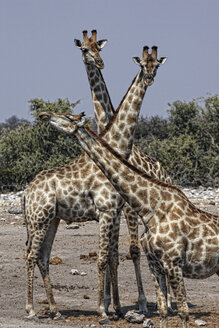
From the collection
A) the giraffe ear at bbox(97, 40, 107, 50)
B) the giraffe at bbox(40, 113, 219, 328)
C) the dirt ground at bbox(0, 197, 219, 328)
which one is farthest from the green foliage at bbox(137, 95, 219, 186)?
the giraffe at bbox(40, 113, 219, 328)

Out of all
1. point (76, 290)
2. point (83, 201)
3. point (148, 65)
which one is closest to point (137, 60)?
point (148, 65)

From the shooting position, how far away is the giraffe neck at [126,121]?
9.46 meters

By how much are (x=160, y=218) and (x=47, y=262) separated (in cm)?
299

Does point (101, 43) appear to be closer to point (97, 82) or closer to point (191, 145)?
point (97, 82)

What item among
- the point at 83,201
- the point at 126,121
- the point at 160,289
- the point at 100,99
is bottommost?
the point at 160,289

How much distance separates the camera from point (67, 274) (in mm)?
12711

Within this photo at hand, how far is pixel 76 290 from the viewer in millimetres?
11469

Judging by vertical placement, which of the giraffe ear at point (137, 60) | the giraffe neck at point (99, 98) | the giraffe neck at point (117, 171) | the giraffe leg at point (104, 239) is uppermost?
the giraffe ear at point (137, 60)

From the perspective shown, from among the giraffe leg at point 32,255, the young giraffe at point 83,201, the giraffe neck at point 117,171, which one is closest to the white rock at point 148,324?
the young giraffe at point 83,201

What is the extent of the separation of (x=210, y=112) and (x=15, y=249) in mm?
20887

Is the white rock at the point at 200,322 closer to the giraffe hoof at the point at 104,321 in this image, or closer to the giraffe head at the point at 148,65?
the giraffe hoof at the point at 104,321

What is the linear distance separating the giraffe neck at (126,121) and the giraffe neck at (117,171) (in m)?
1.90

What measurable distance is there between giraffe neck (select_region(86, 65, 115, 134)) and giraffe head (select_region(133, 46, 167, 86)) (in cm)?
109

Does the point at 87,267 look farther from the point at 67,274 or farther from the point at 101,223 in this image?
the point at 101,223
